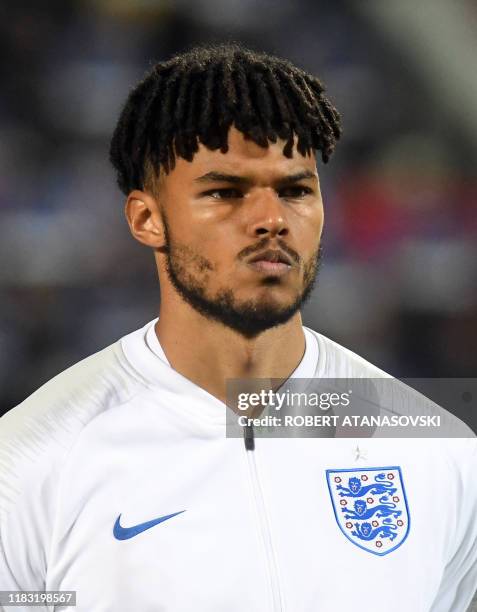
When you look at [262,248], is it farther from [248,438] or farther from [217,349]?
[248,438]

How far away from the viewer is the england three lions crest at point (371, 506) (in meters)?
2.46

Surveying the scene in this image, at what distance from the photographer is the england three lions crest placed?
8.07 feet

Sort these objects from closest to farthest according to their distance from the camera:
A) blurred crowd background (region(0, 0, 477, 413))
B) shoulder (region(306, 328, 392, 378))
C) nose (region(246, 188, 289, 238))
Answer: nose (region(246, 188, 289, 238))
shoulder (region(306, 328, 392, 378))
blurred crowd background (region(0, 0, 477, 413))

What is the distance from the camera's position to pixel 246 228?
2.32m

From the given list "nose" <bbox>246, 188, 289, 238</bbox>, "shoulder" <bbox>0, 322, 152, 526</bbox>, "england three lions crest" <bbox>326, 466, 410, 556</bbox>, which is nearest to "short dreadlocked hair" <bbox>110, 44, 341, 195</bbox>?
"nose" <bbox>246, 188, 289, 238</bbox>

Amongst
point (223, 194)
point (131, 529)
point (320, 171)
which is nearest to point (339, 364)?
point (223, 194)

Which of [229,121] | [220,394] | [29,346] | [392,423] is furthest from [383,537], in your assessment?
[29,346]

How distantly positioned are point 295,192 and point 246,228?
181mm

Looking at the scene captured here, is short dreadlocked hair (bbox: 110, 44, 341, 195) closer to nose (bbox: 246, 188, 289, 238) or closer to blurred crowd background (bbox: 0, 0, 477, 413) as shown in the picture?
nose (bbox: 246, 188, 289, 238)

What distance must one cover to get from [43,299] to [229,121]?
2836mm

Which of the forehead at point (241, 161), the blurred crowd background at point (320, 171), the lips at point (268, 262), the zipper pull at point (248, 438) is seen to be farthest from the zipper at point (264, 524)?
the blurred crowd background at point (320, 171)

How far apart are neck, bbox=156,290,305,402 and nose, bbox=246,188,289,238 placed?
273mm

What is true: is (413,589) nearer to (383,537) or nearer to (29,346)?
(383,537)

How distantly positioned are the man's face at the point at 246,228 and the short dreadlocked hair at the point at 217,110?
34mm
